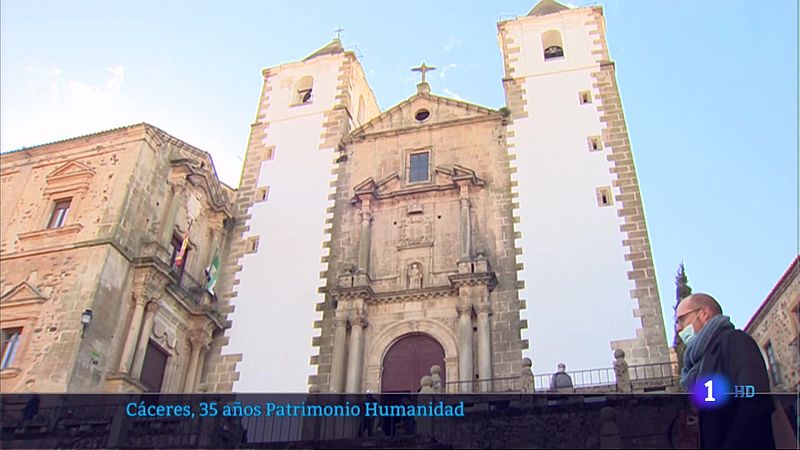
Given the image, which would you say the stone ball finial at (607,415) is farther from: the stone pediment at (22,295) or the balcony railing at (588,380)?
the stone pediment at (22,295)

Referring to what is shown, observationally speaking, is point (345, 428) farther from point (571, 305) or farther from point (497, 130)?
point (497, 130)

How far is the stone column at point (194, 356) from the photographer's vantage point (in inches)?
615

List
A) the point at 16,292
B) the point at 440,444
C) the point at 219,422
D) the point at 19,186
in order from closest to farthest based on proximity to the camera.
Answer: the point at 440,444 < the point at 219,422 < the point at 16,292 < the point at 19,186

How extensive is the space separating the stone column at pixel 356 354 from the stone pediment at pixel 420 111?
5629 mm

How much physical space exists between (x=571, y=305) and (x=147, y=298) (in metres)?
8.53

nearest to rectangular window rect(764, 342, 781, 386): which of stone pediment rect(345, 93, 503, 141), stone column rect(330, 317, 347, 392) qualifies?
stone pediment rect(345, 93, 503, 141)

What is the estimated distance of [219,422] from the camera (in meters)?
12.1

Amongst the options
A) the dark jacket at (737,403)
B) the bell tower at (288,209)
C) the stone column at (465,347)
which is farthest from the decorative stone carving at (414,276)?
the dark jacket at (737,403)

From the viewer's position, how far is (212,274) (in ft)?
56.0

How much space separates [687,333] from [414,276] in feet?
35.4

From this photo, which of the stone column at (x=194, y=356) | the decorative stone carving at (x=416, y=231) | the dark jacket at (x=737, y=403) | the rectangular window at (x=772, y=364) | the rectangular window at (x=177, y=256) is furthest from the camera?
the rectangular window at (x=772, y=364)

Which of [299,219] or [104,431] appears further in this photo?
[299,219]

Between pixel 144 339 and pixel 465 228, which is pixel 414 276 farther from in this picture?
pixel 144 339

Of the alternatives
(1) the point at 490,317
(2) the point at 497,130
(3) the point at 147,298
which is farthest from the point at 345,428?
(2) the point at 497,130
